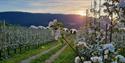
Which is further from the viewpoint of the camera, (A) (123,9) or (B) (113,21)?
(B) (113,21)

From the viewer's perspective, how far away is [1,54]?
1346 inches

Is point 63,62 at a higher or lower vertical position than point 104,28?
lower

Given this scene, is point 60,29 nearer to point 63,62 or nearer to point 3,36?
point 63,62

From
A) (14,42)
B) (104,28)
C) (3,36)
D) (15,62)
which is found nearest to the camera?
(104,28)

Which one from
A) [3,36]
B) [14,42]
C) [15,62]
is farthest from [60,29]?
[14,42]

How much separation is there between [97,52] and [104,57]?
0.63 meters

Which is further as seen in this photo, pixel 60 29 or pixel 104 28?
pixel 104 28

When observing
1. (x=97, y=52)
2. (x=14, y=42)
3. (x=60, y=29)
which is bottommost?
(x=14, y=42)

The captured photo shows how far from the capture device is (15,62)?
2730cm

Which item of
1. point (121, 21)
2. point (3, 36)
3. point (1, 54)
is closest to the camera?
point (121, 21)

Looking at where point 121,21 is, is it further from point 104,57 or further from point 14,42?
point 14,42

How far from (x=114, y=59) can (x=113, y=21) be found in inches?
56.9

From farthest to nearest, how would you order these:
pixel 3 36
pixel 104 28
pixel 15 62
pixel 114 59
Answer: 1. pixel 3 36
2. pixel 15 62
3. pixel 104 28
4. pixel 114 59

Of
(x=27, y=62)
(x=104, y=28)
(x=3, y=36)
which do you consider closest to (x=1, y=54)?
(x=3, y=36)
